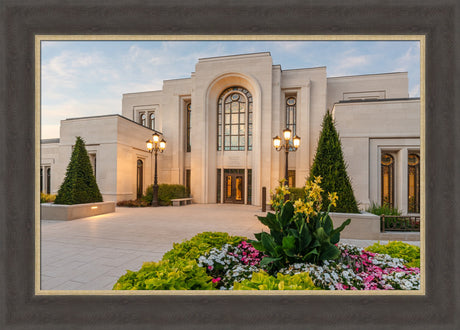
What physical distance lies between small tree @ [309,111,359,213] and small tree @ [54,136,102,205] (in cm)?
906

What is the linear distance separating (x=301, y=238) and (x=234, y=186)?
14.0 meters

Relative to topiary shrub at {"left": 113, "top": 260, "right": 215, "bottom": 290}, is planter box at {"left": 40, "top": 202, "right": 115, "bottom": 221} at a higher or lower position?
lower

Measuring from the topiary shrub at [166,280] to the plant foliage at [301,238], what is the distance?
2.45 feet

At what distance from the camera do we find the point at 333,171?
19.6 ft

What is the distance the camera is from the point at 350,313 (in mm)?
1476

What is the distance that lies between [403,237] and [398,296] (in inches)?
219

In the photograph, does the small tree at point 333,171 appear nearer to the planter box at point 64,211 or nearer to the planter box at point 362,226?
the planter box at point 362,226

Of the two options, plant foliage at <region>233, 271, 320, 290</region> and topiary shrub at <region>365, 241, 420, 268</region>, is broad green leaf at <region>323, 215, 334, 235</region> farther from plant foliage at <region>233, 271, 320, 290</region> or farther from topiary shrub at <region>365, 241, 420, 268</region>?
topiary shrub at <region>365, 241, 420, 268</region>

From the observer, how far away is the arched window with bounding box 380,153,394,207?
863cm

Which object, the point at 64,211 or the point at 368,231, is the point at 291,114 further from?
the point at 64,211

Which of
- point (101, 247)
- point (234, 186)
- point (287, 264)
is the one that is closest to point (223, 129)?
point (234, 186)

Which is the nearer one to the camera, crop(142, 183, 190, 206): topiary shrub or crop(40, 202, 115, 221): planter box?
crop(40, 202, 115, 221): planter box

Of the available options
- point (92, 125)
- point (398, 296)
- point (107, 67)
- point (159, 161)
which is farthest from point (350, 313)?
point (159, 161)

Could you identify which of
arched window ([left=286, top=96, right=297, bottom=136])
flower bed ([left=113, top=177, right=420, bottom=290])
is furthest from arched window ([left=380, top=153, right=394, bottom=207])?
arched window ([left=286, top=96, right=297, bottom=136])
